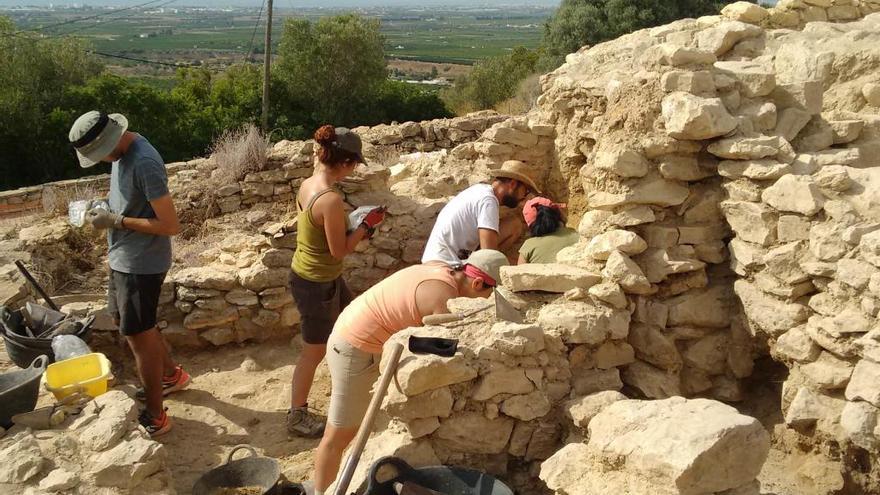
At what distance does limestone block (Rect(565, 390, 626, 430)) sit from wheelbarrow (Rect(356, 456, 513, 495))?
554mm

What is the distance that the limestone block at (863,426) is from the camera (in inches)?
132

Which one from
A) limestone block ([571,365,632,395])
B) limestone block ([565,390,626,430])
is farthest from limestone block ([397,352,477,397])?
limestone block ([571,365,632,395])

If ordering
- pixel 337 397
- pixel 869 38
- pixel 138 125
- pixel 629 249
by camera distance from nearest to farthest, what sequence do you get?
pixel 337 397, pixel 629 249, pixel 869 38, pixel 138 125

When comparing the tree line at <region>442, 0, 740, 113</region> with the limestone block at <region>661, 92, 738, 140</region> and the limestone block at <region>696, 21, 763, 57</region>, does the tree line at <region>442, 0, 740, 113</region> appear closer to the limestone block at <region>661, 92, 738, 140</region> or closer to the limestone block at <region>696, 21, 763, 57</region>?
the limestone block at <region>696, 21, 763, 57</region>

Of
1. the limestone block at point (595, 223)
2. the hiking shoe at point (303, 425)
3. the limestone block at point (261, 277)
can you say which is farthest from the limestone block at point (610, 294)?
the limestone block at point (261, 277)

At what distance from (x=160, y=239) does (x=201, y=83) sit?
19.8 m

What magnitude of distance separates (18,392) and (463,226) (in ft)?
9.18

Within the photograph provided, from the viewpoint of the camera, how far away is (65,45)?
22.5 metres

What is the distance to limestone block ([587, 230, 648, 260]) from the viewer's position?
14.3 ft

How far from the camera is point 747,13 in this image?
680 cm

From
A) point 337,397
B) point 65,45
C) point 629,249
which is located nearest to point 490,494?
point 337,397

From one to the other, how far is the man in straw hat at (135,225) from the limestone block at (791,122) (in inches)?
154

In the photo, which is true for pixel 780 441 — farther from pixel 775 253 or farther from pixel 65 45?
pixel 65 45

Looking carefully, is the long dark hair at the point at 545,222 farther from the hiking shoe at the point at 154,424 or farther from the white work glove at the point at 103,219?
the hiking shoe at the point at 154,424
